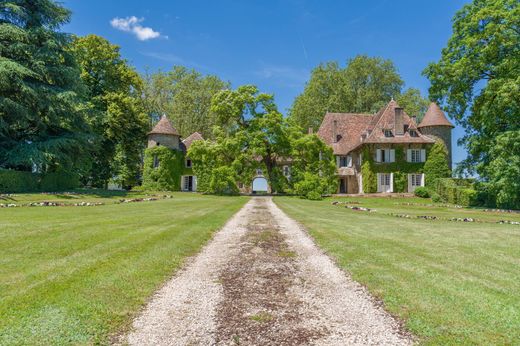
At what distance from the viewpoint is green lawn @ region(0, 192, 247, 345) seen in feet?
13.9

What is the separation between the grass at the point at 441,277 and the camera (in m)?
4.37

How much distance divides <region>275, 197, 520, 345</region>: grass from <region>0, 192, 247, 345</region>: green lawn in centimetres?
371

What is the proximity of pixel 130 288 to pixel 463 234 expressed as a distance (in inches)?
424

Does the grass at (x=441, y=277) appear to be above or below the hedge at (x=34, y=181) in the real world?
below

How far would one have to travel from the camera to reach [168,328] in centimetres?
430

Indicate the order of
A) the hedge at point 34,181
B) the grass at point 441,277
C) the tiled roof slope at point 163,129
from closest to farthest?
the grass at point 441,277, the hedge at point 34,181, the tiled roof slope at point 163,129

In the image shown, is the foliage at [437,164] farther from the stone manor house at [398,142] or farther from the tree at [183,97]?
the tree at [183,97]

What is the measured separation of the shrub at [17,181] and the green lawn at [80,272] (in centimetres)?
1542

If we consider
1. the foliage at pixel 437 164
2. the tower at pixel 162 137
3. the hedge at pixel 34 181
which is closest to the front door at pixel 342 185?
the foliage at pixel 437 164

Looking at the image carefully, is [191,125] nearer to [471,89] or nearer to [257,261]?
[471,89]

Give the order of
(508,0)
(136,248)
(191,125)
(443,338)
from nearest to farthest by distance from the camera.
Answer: (443,338)
(136,248)
(508,0)
(191,125)

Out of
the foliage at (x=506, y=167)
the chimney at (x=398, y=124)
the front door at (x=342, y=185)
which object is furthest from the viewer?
the front door at (x=342, y=185)

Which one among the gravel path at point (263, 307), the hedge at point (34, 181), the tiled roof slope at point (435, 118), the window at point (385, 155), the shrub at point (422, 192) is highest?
the tiled roof slope at point (435, 118)

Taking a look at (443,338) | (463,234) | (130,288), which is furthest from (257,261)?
(463,234)
